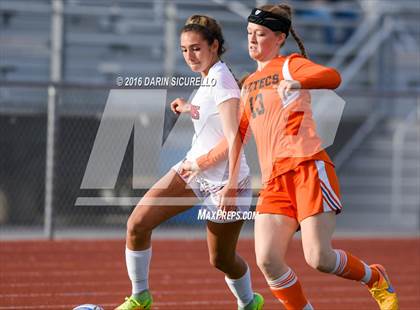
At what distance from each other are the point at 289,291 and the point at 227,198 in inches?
27.9

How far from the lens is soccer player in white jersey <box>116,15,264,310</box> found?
626 centimetres

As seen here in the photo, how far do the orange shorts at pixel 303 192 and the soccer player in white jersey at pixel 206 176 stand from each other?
56 centimetres

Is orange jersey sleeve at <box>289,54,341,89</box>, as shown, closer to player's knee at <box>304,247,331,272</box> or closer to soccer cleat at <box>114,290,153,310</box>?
player's knee at <box>304,247,331,272</box>

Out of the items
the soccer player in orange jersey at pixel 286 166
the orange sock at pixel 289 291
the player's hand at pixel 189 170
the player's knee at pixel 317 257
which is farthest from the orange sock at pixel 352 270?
the player's hand at pixel 189 170

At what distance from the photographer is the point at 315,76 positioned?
5410mm

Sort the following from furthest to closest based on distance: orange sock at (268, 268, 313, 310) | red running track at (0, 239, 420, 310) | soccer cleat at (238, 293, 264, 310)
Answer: red running track at (0, 239, 420, 310), soccer cleat at (238, 293, 264, 310), orange sock at (268, 268, 313, 310)

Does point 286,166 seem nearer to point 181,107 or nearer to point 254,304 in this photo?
point 181,107

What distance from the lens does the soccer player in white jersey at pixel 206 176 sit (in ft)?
20.5

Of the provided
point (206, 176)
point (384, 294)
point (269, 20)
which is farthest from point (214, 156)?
point (384, 294)

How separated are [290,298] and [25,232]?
8.10m

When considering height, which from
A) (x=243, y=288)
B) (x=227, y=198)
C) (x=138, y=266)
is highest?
(x=227, y=198)

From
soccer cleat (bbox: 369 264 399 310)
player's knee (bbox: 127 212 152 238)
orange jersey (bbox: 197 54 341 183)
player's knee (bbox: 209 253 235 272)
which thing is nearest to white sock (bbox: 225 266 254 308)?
player's knee (bbox: 209 253 235 272)

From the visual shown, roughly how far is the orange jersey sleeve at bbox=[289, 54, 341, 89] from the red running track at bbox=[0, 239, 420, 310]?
2.66 meters

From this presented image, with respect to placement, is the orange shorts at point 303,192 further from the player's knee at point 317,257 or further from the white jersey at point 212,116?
the white jersey at point 212,116
